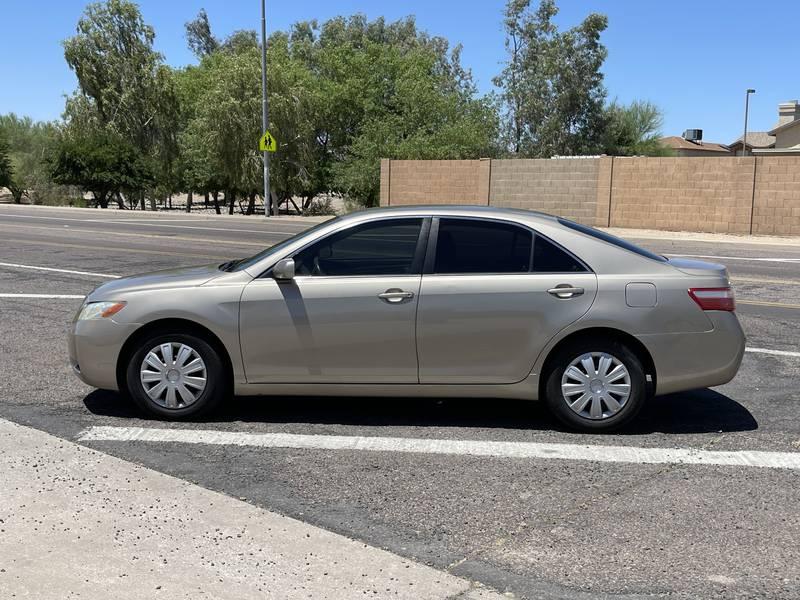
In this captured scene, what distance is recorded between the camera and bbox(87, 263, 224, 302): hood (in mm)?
6004

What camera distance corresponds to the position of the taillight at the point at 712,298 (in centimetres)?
574

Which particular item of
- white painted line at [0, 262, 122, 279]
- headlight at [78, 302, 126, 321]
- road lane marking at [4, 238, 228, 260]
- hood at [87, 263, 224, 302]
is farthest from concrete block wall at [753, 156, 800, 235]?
headlight at [78, 302, 126, 321]

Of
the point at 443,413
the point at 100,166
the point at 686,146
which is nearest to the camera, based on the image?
the point at 443,413

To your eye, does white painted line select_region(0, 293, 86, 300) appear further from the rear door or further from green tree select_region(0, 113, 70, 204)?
green tree select_region(0, 113, 70, 204)

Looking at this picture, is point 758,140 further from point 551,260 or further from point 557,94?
point 551,260

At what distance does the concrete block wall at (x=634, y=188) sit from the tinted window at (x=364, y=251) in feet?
81.5

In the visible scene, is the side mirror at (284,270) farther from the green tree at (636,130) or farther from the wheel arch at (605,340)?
the green tree at (636,130)

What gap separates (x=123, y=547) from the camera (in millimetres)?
3975

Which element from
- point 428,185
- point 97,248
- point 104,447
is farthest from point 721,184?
point 104,447

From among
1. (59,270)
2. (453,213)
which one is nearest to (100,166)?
(59,270)

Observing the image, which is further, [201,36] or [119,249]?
[201,36]

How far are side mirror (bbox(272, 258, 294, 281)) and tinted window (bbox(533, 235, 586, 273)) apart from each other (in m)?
1.68

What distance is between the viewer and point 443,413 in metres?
6.41

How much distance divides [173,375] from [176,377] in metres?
0.03
